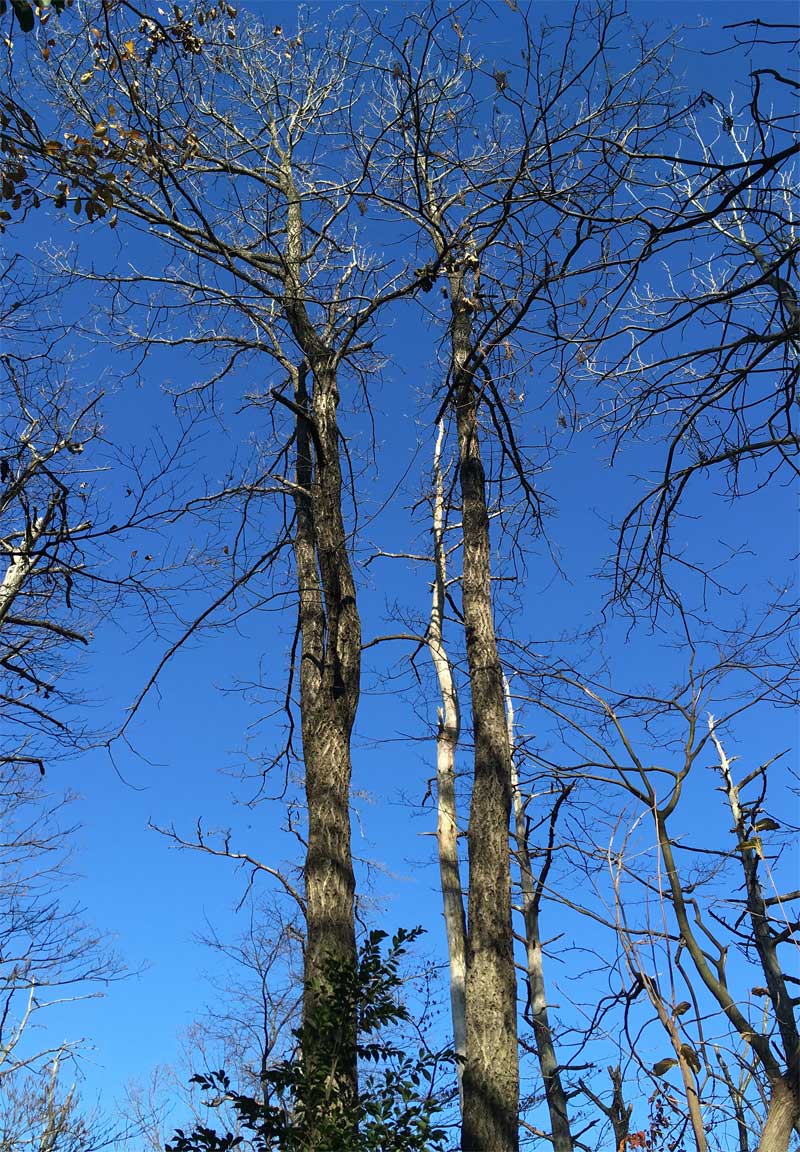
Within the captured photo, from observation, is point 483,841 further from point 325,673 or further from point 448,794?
point 448,794

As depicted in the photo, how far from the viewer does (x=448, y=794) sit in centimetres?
1015

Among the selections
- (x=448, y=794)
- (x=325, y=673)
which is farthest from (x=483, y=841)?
(x=448, y=794)

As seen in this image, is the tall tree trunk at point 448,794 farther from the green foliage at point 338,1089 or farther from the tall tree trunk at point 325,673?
the green foliage at point 338,1089

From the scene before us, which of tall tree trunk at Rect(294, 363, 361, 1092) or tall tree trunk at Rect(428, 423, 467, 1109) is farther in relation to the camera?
tall tree trunk at Rect(428, 423, 467, 1109)

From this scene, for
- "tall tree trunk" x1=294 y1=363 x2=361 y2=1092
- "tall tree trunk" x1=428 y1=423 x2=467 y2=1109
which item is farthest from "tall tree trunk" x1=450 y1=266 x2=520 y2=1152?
"tall tree trunk" x1=428 y1=423 x2=467 y2=1109

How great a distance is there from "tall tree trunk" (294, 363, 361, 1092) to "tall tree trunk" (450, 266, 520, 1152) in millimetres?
710

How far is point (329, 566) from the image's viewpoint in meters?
6.38

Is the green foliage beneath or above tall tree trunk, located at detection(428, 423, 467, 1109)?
beneath

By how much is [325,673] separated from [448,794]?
14.9 ft

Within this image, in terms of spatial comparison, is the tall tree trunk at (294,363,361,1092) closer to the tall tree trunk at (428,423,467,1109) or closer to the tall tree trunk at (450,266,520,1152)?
the tall tree trunk at (450,266,520,1152)

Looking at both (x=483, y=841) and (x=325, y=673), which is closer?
(x=483, y=841)

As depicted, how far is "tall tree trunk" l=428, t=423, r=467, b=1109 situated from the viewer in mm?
8719

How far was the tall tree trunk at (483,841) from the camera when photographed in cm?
477

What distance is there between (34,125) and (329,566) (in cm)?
334
